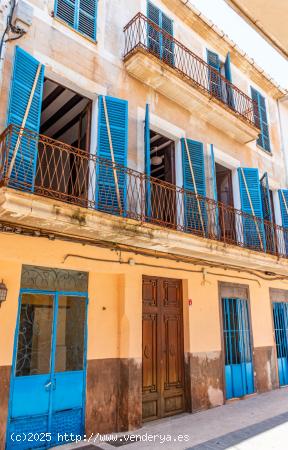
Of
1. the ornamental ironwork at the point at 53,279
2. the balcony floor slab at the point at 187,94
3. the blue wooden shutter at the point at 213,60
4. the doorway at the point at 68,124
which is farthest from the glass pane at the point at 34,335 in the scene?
the blue wooden shutter at the point at 213,60

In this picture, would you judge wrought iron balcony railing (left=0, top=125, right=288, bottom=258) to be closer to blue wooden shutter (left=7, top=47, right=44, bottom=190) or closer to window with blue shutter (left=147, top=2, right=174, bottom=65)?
blue wooden shutter (left=7, top=47, right=44, bottom=190)

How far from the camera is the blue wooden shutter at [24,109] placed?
20.2 ft

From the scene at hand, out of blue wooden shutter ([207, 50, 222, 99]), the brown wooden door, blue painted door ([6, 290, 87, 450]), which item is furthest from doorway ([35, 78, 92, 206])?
blue wooden shutter ([207, 50, 222, 99])

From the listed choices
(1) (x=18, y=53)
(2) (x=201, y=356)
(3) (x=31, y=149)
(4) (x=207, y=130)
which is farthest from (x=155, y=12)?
(2) (x=201, y=356)

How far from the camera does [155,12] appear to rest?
10.2m

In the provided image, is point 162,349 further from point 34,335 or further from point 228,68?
point 228,68

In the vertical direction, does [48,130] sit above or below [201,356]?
above

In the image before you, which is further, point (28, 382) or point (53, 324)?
point (53, 324)

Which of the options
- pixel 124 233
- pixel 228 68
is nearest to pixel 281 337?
pixel 124 233

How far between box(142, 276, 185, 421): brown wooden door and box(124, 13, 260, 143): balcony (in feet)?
16.7

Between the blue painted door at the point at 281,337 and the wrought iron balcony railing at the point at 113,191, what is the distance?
8.49ft

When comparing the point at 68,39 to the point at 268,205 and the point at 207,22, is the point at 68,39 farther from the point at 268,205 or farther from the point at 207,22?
the point at 268,205

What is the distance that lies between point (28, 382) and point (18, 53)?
6.02 m

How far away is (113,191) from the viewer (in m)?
7.41
